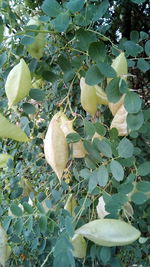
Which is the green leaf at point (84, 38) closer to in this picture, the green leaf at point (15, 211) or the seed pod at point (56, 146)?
the seed pod at point (56, 146)

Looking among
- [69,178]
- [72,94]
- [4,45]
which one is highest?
[4,45]

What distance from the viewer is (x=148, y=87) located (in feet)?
3.05

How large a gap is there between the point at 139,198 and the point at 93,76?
0.50ft

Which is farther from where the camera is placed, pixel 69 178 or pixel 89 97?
pixel 69 178

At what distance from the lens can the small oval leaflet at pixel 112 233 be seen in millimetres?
371

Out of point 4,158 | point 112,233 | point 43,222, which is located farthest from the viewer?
point 4,158

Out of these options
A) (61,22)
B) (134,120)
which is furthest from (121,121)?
(61,22)

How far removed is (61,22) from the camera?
1.33 feet

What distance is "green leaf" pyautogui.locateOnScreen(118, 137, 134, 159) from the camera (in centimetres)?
40

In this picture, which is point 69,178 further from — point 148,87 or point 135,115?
point 148,87

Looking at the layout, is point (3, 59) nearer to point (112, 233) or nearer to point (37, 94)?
point (37, 94)

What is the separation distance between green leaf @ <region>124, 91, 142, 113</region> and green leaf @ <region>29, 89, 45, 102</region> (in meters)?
0.14

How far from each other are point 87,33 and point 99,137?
126 mm

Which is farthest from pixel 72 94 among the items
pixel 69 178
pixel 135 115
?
pixel 135 115
